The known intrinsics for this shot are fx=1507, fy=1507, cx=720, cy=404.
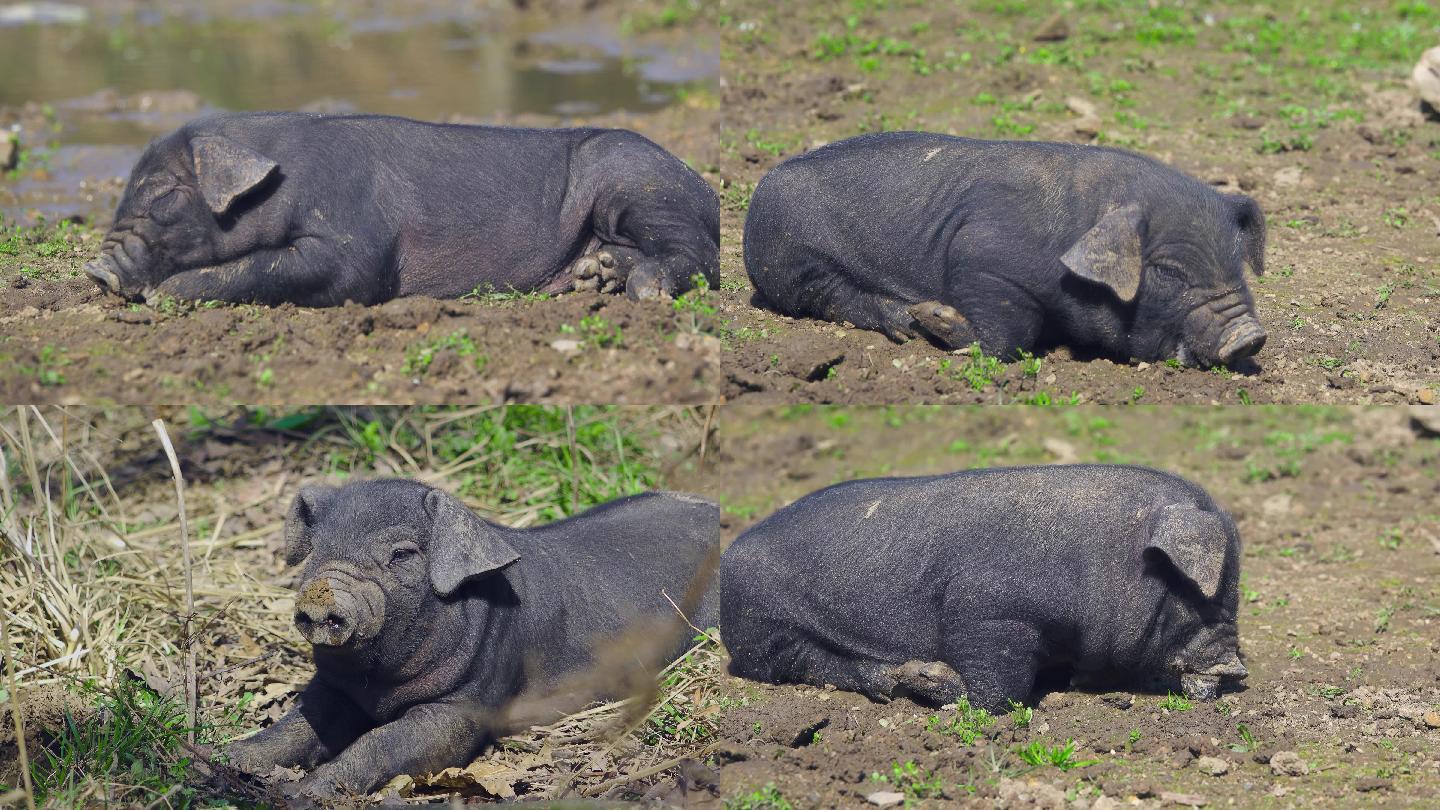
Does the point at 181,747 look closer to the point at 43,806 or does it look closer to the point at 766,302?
the point at 43,806

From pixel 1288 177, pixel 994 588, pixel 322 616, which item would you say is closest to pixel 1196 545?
pixel 994 588

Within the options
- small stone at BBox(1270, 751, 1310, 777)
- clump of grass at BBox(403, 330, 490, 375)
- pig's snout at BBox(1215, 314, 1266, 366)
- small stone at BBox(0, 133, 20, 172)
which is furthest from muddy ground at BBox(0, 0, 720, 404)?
small stone at BBox(0, 133, 20, 172)

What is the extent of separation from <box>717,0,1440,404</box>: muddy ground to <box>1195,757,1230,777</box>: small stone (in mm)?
2045

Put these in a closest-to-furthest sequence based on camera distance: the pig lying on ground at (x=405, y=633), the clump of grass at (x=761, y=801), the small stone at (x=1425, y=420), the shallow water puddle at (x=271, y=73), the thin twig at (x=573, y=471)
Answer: the clump of grass at (x=761, y=801), the pig lying on ground at (x=405, y=633), the thin twig at (x=573, y=471), the small stone at (x=1425, y=420), the shallow water puddle at (x=271, y=73)

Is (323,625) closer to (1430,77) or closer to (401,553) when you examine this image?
(401,553)

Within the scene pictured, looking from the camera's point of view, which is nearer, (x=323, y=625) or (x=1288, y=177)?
(x=323, y=625)

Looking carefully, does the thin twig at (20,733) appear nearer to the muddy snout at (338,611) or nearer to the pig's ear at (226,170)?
the muddy snout at (338,611)

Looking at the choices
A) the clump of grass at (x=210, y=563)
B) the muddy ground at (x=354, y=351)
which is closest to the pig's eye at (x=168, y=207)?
the muddy ground at (x=354, y=351)

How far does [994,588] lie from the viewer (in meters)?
6.52

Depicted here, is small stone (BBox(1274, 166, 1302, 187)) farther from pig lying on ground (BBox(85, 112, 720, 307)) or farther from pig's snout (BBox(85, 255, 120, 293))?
pig's snout (BBox(85, 255, 120, 293))

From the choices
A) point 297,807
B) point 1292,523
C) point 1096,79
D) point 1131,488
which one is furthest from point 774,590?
point 1096,79

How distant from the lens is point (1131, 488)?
6.78 m

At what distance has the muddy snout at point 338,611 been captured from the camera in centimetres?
597

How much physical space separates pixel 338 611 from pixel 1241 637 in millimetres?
4358
